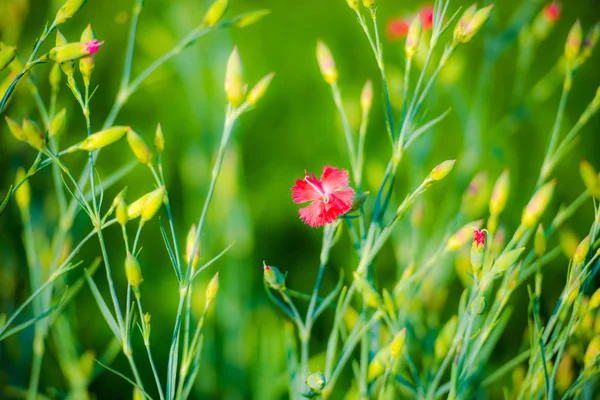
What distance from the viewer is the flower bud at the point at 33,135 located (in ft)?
1.58

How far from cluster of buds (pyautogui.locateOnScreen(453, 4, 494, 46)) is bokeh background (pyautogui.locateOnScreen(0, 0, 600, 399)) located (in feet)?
1.11

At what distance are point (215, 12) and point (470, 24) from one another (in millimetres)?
292

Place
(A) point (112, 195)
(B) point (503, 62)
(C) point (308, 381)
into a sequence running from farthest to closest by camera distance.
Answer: (B) point (503, 62) < (A) point (112, 195) < (C) point (308, 381)

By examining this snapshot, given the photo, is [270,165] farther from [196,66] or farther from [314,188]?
[314,188]

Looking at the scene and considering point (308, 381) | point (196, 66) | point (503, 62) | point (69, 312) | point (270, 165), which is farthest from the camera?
point (503, 62)

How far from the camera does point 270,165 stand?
55.9 inches

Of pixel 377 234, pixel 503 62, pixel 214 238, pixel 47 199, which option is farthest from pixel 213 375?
pixel 503 62

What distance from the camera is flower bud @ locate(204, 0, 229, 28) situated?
607 millimetres

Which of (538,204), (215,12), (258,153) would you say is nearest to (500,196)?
(538,204)

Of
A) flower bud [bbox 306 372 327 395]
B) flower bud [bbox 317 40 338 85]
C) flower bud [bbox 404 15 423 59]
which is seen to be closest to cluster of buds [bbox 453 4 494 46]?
flower bud [bbox 404 15 423 59]

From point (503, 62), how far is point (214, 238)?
1189mm

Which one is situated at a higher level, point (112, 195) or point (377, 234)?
point (377, 234)

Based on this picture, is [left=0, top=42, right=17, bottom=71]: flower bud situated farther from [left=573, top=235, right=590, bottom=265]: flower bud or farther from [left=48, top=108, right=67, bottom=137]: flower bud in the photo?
[left=573, top=235, right=590, bottom=265]: flower bud

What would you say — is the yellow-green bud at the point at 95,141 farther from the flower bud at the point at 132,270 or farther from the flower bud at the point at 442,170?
the flower bud at the point at 442,170
